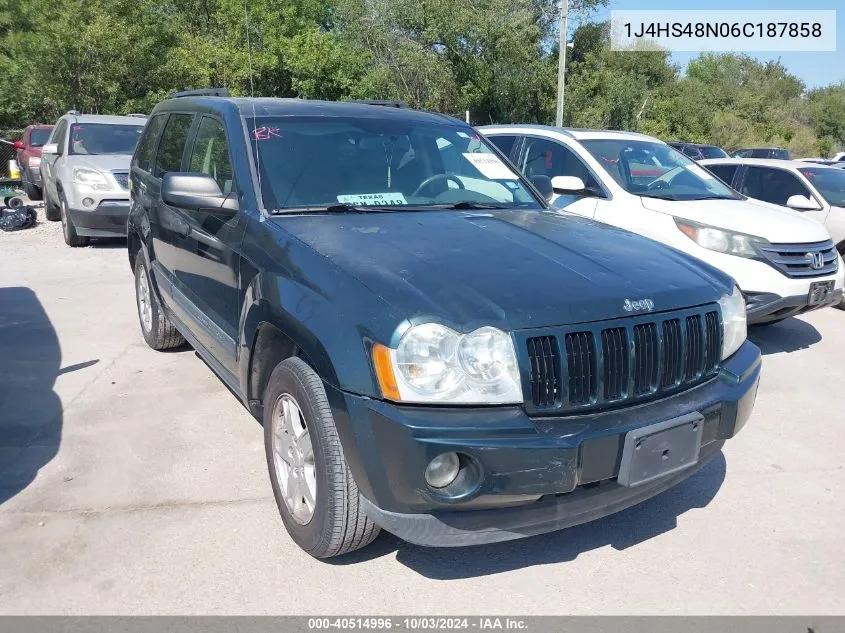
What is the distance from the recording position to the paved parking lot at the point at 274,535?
2887mm

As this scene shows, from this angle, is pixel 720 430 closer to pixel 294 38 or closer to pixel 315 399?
pixel 315 399

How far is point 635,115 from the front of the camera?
128ft

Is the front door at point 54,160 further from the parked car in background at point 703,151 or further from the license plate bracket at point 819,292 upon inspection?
the parked car in background at point 703,151

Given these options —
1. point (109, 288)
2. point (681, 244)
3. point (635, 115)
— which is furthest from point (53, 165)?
point (635, 115)

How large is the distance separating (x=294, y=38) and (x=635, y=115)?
1850 cm

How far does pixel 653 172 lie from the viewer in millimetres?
7152

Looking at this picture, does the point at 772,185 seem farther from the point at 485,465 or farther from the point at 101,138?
the point at 101,138

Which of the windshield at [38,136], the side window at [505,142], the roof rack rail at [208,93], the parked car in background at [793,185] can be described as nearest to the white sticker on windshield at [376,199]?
the roof rack rail at [208,93]

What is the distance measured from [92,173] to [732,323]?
9.27m

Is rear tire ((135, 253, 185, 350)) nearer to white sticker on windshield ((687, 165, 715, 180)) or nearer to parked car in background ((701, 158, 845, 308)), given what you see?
white sticker on windshield ((687, 165, 715, 180))

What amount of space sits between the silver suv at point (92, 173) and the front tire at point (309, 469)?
25.8 ft

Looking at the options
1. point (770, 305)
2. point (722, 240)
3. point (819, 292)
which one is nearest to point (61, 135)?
point (722, 240)

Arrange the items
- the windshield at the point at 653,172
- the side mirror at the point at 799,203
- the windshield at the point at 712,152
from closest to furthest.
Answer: the windshield at the point at 653,172 < the side mirror at the point at 799,203 < the windshield at the point at 712,152

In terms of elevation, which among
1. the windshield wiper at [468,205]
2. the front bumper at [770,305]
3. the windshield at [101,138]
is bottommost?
the front bumper at [770,305]
